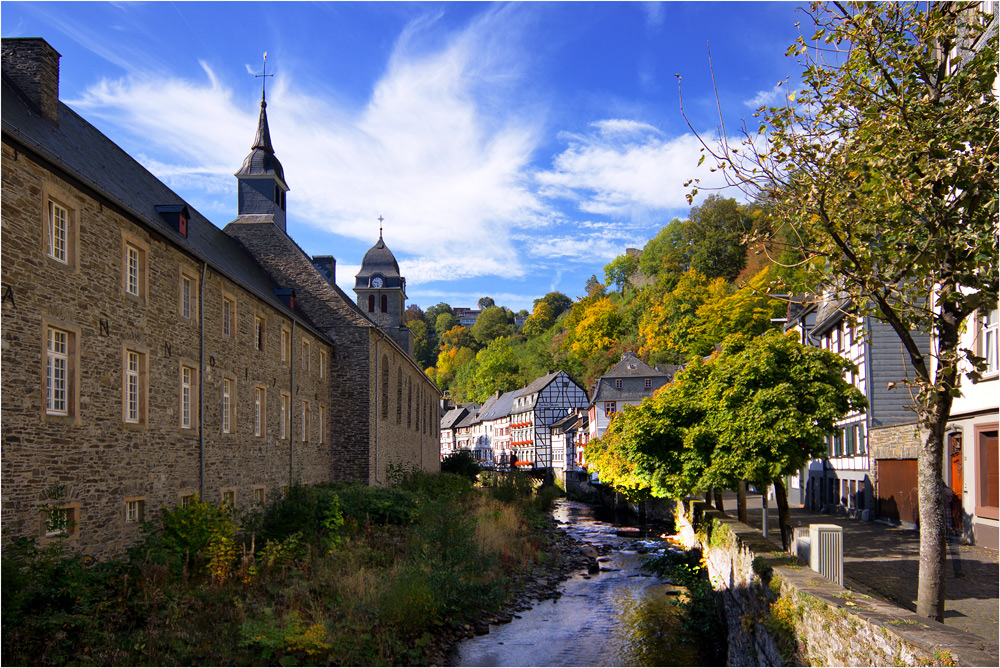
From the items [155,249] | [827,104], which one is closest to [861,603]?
[827,104]

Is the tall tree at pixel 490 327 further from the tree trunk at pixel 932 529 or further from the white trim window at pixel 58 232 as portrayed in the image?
the tree trunk at pixel 932 529

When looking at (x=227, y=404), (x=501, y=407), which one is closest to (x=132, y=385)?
(x=227, y=404)

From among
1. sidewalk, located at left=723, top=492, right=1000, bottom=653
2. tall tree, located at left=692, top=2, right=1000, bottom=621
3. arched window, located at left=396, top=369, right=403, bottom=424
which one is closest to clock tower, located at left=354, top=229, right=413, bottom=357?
arched window, located at left=396, top=369, right=403, bottom=424

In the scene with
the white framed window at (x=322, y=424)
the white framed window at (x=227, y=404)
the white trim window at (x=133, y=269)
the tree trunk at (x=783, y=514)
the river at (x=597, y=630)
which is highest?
the white trim window at (x=133, y=269)

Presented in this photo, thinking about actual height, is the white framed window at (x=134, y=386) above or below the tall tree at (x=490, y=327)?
below

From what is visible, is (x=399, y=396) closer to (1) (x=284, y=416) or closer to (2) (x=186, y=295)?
(1) (x=284, y=416)

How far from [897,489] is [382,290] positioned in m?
31.9

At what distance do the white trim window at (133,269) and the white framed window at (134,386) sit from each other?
1.13 meters

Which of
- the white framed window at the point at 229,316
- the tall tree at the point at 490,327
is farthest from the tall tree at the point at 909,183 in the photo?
the tall tree at the point at 490,327

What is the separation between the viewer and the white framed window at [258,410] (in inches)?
771

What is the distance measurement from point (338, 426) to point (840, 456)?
1840 cm

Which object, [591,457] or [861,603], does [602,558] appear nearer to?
[591,457]

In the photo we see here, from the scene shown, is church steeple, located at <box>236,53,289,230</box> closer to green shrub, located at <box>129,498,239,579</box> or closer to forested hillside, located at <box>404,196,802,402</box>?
green shrub, located at <box>129,498,239,579</box>

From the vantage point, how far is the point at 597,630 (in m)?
15.2
